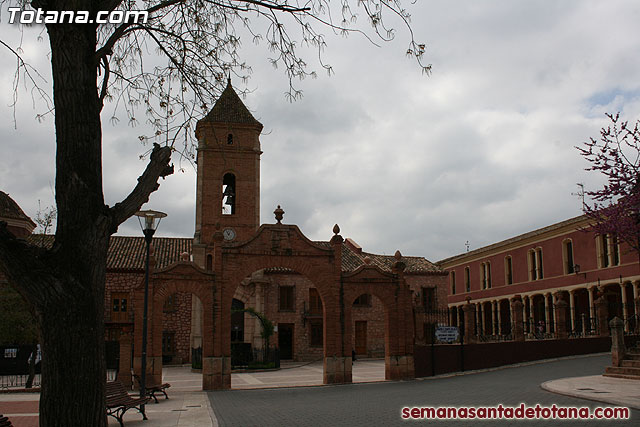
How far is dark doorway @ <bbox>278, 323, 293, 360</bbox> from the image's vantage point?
125 feet

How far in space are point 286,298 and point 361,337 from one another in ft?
18.5

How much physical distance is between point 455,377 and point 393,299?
3547 millimetres

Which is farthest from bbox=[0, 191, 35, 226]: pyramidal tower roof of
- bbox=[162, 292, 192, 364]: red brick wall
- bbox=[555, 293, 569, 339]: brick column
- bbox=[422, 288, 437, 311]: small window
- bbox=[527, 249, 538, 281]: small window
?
bbox=[527, 249, 538, 281]: small window

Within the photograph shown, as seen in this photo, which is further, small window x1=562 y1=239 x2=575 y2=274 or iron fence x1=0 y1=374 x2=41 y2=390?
small window x1=562 y1=239 x2=575 y2=274

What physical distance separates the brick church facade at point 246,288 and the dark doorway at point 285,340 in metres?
0.06

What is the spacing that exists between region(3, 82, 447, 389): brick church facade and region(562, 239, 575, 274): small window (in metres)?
9.14

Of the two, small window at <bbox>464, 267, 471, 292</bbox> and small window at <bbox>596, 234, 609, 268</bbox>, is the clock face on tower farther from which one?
small window at <bbox>464, 267, 471, 292</bbox>

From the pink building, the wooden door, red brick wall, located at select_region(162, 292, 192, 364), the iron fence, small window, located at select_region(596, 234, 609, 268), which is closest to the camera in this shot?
the iron fence

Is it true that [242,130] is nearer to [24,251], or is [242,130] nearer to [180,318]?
[180,318]

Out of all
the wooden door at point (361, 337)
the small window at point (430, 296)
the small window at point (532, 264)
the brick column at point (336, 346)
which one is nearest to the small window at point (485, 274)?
the small window at point (532, 264)

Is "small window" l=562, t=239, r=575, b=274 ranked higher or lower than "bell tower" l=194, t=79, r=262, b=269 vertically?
lower

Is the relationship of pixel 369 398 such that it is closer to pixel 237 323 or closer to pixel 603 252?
pixel 237 323

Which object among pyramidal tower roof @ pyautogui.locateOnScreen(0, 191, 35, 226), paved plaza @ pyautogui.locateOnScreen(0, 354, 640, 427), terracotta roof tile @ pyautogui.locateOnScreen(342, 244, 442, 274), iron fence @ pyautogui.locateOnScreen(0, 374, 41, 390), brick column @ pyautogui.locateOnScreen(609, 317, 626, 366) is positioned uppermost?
pyramidal tower roof @ pyautogui.locateOnScreen(0, 191, 35, 226)

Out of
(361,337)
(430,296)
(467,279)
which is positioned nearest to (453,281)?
(467,279)
